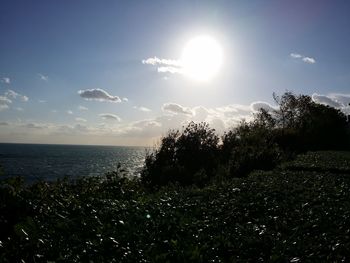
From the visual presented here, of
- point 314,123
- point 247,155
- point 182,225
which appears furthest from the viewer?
point 314,123

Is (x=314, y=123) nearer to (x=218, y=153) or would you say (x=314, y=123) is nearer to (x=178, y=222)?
(x=218, y=153)

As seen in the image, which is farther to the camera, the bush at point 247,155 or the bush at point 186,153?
the bush at point 186,153

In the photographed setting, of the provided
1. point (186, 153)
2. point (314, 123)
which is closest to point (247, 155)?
point (186, 153)

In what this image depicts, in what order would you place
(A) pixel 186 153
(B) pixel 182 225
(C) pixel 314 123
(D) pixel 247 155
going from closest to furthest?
(B) pixel 182 225 < (D) pixel 247 155 < (A) pixel 186 153 < (C) pixel 314 123

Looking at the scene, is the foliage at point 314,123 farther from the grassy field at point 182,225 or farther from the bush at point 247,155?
the grassy field at point 182,225

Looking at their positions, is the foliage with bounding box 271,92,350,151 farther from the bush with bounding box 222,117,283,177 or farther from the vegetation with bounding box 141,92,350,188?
the bush with bounding box 222,117,283,177

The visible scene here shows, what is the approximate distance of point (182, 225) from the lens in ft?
34.0

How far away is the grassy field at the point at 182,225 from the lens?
8266 mm

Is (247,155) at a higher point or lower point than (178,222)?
higher

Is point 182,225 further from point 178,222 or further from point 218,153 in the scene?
point 218,153

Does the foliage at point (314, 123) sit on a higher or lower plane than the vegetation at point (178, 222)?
higher

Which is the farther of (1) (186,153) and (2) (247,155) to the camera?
(1) (186,153)

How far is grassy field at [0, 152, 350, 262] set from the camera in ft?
27.1

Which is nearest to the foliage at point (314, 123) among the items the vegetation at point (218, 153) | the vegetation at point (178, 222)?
the vegetation at point (218, 153)
